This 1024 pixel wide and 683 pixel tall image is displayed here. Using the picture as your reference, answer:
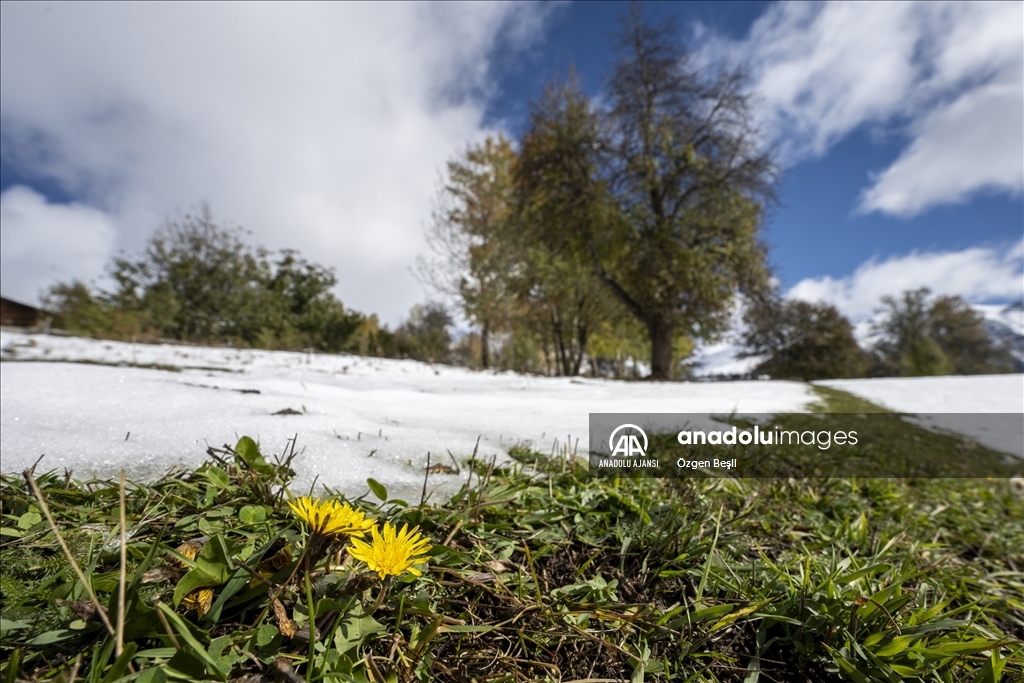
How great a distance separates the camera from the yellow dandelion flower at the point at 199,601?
0.59 metres

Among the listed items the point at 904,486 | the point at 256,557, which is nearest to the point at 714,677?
the point at 256,557

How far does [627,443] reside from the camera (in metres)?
1.55

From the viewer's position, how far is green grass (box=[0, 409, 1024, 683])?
539 mm

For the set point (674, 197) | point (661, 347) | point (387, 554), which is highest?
point (674, 197)

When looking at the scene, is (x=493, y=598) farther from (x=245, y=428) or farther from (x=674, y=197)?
(x=674, y=197)

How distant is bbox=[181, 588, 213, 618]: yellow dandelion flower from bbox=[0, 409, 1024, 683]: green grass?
11mm

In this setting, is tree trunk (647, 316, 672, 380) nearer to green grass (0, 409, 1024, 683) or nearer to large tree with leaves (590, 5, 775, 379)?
large tree with leaves (590, 5, 775, 379)

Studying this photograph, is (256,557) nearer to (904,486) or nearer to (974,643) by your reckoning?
(974,643)

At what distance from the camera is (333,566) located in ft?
2.24

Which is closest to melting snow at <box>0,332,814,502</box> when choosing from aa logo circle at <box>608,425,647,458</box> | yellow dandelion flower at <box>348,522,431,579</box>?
aa logo circle at <box>608,425,647,458</box>

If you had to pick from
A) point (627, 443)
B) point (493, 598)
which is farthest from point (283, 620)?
point (627, 443)

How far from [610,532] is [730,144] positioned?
11.5 metres

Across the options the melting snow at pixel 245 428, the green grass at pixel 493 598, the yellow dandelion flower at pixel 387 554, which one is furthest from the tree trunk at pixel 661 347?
the yellow dandelion flower at pixel 387 554

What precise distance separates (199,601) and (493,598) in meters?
0.45
